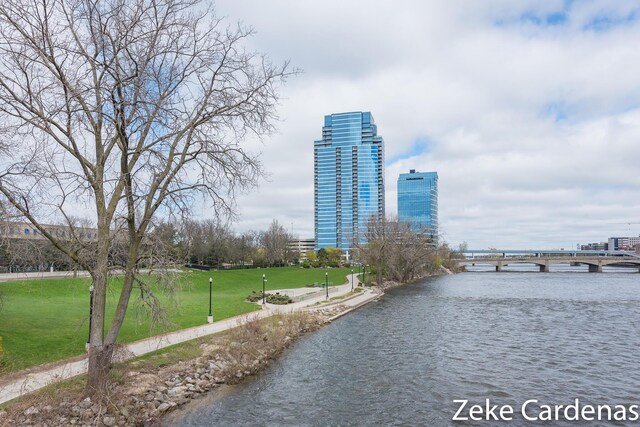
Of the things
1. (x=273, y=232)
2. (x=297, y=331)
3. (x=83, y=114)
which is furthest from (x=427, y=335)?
(x=273, y=232)

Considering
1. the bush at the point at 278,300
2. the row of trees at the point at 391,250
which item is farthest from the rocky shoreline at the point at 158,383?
the row of trees at the point at 391,250

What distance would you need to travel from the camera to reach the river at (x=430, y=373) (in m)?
13.3

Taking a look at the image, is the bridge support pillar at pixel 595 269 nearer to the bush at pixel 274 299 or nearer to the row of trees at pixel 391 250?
the row of trees at pixel 391 250

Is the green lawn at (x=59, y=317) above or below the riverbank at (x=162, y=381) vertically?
above

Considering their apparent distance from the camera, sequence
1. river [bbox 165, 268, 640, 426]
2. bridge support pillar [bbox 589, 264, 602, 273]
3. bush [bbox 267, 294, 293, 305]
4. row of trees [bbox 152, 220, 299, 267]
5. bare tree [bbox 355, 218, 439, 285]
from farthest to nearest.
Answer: bridge support pillar [bbox 589, 264, 602, 273], row of trees [bbox 152, 220, 299, 267], bare tree [bbox 355, 218, 439, 285], bush [bbox 267, 294, 293, 305], river [bbox 165, 268, 640, 426]

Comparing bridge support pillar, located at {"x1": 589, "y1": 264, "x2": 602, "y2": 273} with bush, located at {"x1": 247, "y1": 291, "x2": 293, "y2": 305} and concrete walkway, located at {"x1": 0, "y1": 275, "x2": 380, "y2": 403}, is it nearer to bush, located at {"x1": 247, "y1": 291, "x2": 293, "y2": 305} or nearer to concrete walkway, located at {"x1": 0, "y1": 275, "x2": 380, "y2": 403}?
bush, located at {"x1": 247, "y1": 291, "x2": 293, "y2": 305}

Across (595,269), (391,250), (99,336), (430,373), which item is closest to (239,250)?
(391,250)

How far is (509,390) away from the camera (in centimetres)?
1544

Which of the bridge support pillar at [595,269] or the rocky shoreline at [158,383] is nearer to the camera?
the rocky shoreline at [158,383]

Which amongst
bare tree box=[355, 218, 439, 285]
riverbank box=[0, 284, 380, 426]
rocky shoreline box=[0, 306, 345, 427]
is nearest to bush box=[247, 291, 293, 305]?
riverbank box=[0, 284, 380, 426]

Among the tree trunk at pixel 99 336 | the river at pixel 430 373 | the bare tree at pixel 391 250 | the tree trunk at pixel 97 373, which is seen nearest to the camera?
the tree trunk at pixel 99 336

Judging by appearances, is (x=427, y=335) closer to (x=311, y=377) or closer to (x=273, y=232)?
(x=311, y=377)

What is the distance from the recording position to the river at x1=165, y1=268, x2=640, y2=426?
13.3 m

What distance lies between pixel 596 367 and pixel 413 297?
3108 centimetres
